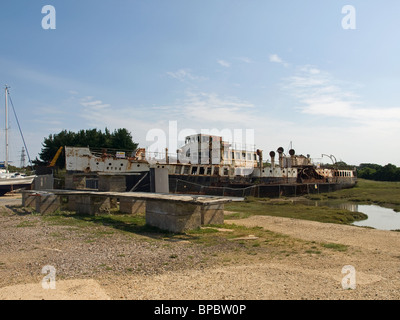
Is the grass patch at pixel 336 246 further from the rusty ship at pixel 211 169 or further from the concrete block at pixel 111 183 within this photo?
the rusty ship at pixel 211 169

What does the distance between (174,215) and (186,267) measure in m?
4.10

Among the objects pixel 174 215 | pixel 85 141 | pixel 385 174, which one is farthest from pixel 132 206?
pixel 385 174

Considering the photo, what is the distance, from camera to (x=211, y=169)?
36.8 metres

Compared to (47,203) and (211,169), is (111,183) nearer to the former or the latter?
(47,203)

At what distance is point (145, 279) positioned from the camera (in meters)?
5.88

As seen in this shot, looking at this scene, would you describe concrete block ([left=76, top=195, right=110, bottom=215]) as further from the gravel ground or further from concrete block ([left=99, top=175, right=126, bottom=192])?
the gravel ground

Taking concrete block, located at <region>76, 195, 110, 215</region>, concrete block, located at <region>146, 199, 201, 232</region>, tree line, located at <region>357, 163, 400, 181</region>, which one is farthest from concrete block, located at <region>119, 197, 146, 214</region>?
tree line, located at <region>357, 163, 400, 181</region>

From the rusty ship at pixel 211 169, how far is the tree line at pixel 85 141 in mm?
14308

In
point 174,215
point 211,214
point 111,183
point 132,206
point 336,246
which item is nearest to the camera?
point 336,246

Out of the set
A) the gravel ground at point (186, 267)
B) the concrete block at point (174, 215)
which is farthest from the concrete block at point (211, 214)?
the gravel ground at point (186, 267)

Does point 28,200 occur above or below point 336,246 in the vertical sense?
above

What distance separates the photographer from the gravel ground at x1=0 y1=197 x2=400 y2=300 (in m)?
5.19
